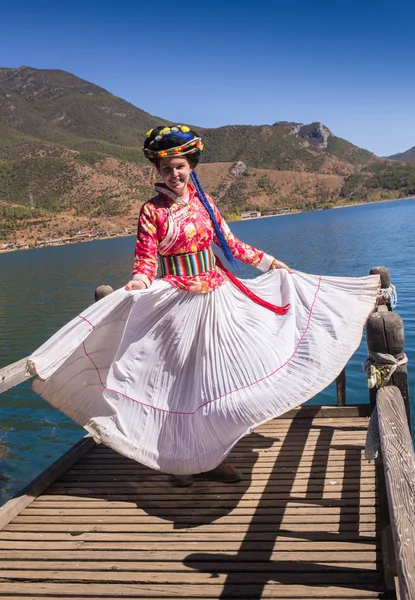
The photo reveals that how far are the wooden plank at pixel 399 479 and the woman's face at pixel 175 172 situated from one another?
66.2 inches

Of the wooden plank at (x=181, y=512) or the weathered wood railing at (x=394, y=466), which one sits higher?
the weathered wood railing at (x=394, y=466)

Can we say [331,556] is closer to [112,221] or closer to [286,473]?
[286,473]

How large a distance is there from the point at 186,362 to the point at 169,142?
1309 millimetres

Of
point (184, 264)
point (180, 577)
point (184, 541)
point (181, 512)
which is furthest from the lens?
point (184, 264)

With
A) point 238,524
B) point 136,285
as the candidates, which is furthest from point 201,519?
point 136,285

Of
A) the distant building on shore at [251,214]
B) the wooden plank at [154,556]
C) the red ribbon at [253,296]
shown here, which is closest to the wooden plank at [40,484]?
the wooden plank at [154,556]

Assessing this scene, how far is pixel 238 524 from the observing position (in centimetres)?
326

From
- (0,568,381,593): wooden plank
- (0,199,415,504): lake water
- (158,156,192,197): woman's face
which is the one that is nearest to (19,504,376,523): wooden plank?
(0,568,381,593): wooden plank

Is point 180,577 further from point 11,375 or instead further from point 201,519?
point 11,375

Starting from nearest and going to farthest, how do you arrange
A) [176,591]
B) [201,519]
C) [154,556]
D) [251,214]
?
[176,591]
[154,556]
[201,519]
[251,214]

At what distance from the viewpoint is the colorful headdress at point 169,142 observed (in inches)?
136

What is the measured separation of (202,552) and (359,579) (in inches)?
31.3

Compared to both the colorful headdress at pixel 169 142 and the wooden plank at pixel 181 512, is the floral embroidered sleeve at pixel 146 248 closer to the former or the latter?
the colorful headdress at pixel 169 142

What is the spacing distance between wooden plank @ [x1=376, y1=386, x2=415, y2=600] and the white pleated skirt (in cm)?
48
